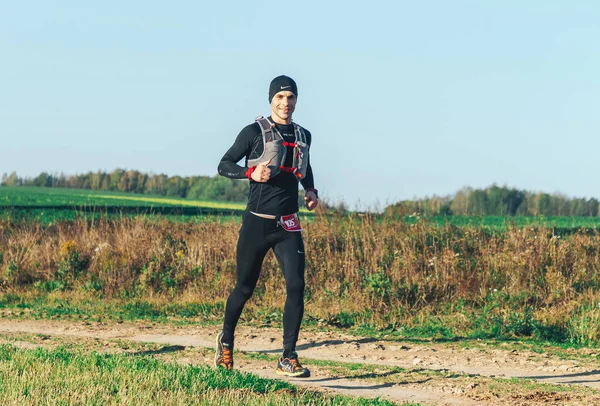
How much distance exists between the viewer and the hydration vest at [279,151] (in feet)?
26.1

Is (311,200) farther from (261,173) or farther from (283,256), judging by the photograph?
(261,173)

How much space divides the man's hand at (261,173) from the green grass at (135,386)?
1769 mm

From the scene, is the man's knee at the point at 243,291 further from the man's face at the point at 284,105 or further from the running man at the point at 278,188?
the man's face at the point at 284,105

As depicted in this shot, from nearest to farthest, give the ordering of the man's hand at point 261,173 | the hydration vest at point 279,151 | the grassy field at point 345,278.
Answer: the man's hand at point 261,173
the hydration vest at point 279,151
the grassy field at point 345,278

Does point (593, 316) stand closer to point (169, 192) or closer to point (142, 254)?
point (142, 254)

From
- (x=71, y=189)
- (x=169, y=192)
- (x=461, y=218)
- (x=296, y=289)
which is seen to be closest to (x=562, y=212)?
(x=461, y=218)

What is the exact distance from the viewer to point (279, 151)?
7.97 meters

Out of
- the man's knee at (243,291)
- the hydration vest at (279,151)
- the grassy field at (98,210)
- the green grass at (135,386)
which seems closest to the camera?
the green grass at (135,386)

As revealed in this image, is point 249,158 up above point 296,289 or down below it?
above

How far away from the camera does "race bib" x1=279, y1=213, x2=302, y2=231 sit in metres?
8.12

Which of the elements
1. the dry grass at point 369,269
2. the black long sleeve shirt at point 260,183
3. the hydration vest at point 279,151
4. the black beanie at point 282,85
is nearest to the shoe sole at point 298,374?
the black long sleeve shirt at point 260,183

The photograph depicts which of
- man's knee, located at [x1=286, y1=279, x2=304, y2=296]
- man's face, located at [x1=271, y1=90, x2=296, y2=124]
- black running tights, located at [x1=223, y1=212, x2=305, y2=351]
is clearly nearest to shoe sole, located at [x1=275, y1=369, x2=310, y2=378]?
black running tights, located at [x1=223, y1=212, x2=305, y2=351]

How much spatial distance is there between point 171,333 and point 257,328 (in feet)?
4.07

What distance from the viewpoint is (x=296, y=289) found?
26.5ft
